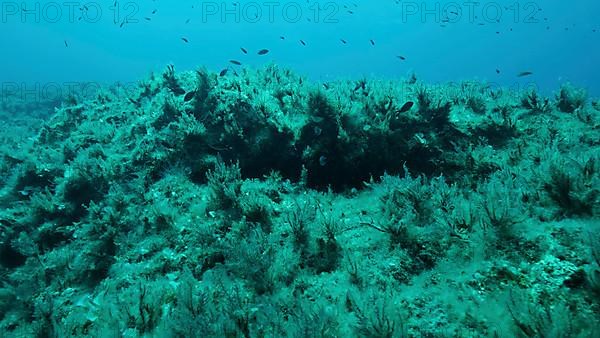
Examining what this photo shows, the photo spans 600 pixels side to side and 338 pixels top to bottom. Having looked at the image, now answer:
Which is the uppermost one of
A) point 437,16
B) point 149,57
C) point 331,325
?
point 437,16

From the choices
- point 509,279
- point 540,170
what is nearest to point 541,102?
point 540,170

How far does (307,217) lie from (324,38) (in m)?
172

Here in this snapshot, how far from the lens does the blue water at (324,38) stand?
404 ft

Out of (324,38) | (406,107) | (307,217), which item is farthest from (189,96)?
(324,38)

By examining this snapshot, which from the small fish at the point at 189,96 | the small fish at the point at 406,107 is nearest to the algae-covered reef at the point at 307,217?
the small fish at the point at 406,107

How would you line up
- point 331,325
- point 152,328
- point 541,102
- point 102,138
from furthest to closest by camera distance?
point 102,138
point 541,102
point 152,328
point 331,325

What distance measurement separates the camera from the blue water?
123 m

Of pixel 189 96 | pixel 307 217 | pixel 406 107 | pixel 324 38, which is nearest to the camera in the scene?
pixel 307 217

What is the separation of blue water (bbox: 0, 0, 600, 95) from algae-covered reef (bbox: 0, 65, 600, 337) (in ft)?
361

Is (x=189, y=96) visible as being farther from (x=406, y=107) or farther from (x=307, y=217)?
(x=406, y=107)

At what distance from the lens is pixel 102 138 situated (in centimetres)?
802

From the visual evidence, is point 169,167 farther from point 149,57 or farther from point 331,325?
point 149,57

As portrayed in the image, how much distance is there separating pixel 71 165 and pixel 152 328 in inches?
185

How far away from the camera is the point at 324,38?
534 feet
